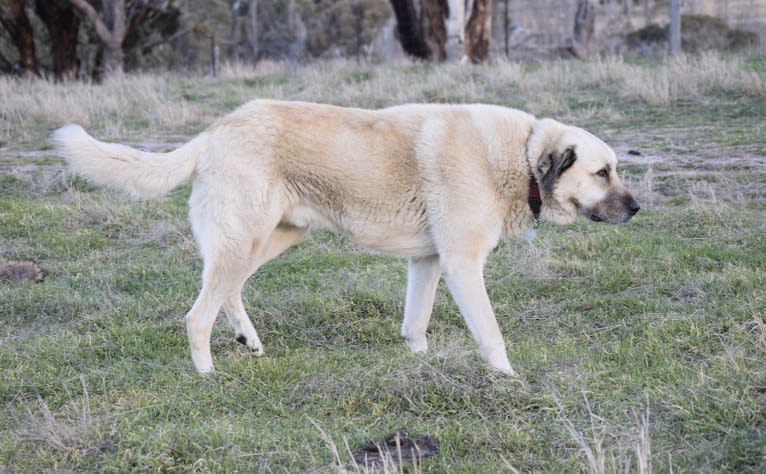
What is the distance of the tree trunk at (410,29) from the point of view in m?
22.4

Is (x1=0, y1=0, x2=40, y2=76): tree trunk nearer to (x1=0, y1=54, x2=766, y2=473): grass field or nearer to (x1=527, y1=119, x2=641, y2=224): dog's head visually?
(x1=0, y1=54, x2=766, y2=473): grass field

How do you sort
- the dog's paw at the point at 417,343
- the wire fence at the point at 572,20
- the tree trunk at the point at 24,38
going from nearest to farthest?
the dog's paw at the point at 417,343
the tree trunk at the point at 24,38
the wire fence at the point at 572,20

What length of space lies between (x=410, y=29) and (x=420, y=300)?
58.9 ft

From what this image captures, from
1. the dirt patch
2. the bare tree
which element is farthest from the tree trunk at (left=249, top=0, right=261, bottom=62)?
the dirt patch

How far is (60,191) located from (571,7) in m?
22.4

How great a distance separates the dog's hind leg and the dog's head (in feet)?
4.91

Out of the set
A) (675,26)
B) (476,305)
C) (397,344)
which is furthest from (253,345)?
(675,26)

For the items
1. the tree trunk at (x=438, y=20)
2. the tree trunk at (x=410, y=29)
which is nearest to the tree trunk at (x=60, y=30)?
the tree trunk at (x=410, y=29)

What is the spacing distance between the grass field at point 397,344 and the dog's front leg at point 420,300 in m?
0.14

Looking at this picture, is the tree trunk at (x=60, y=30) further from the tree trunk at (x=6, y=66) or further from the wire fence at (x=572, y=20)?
the wire fence at (x=572, y=20)

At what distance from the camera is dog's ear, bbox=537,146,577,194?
5.20 metres

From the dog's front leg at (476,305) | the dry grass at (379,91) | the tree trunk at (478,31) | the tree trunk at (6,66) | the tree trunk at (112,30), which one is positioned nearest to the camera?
the dog's front leg at (476,305)

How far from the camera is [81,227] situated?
8.05 m

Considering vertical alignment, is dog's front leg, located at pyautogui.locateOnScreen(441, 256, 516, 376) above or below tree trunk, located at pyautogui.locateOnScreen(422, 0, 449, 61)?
below
